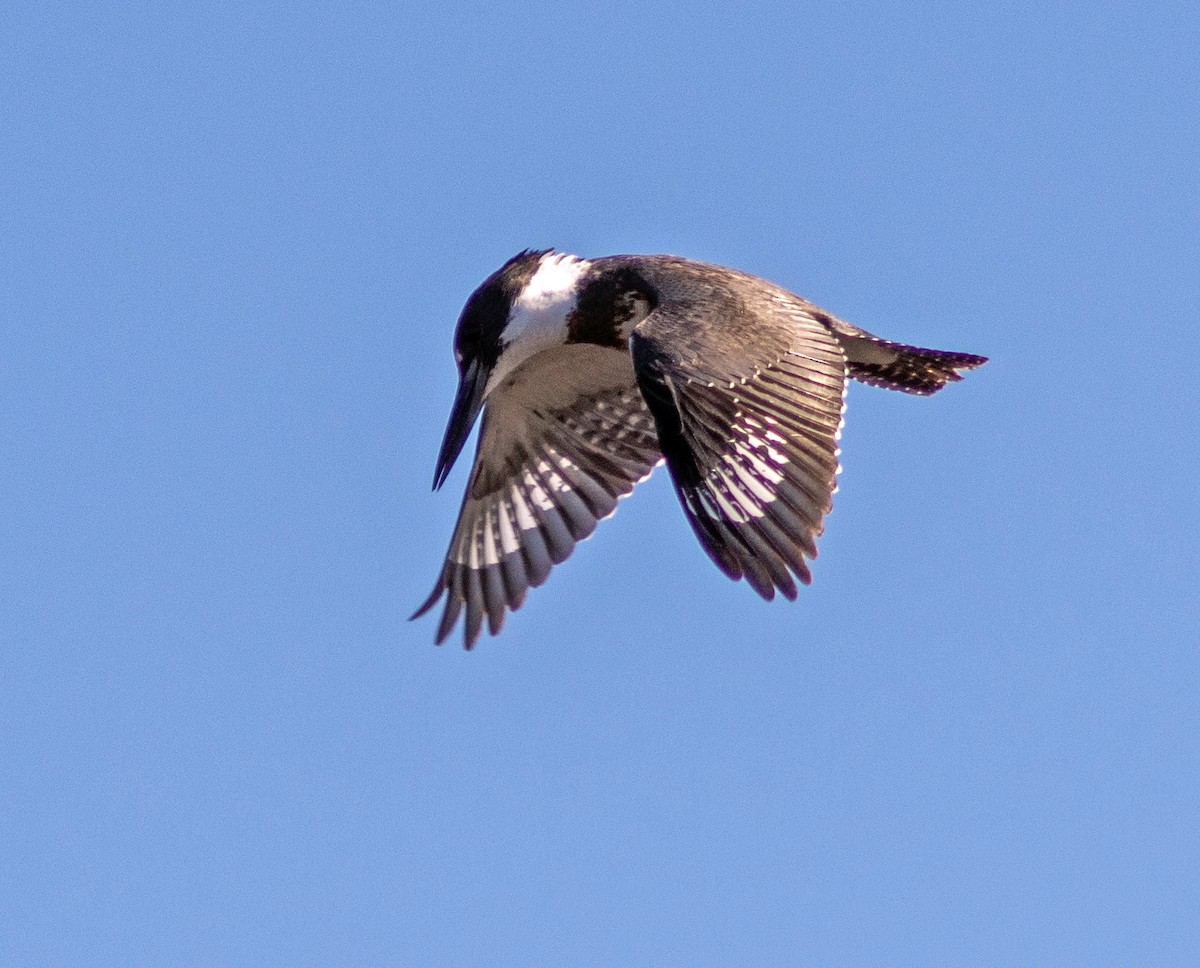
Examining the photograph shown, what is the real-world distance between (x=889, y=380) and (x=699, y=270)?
1.01 m

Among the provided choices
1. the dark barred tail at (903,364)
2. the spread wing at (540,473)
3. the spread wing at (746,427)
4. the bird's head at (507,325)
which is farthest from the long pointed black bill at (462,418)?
the dark barred tail at (903,364)

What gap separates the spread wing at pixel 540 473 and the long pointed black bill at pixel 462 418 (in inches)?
12.4

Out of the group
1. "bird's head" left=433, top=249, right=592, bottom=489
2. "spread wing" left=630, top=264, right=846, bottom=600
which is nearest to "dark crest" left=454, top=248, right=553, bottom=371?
"bird's head" left=433, top=249, right=592, bottom=489

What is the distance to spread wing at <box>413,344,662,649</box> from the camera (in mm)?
8641

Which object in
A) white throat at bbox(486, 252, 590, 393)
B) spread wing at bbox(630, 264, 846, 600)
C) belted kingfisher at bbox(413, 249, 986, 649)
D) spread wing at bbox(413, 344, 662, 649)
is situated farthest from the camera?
spread wing at bbox(413, 344, 662, 649)

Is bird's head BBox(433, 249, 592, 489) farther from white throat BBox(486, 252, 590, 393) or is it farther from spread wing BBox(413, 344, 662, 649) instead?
spread wing BBox(413, 344, 662, 649)

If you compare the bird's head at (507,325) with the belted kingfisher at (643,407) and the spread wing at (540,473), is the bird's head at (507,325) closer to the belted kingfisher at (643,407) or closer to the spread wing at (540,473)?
the belted kingfisher at (643,407)

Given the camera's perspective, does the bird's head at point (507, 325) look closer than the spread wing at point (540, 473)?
Yes

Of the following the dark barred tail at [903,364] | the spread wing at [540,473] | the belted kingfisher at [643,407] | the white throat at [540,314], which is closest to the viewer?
the belted kingfisher at [643,407]

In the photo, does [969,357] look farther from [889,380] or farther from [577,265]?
[577,265]

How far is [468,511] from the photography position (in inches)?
353

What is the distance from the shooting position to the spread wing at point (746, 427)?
6262mm

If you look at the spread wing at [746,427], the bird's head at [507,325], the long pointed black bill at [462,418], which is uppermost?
the bird's head at [507,325]

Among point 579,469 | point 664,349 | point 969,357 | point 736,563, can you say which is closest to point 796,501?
point 736,563
